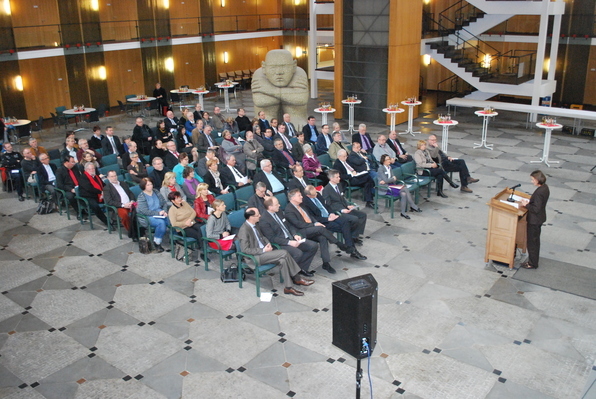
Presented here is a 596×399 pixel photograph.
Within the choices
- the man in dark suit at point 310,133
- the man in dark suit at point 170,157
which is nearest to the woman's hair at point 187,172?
the man in dark suit at point 170,157

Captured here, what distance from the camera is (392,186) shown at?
1066 cm

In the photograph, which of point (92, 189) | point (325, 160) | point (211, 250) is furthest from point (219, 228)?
point (325, 160)

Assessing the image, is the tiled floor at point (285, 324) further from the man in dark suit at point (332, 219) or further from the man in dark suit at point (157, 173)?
the man in dark suit at point (157, 173)

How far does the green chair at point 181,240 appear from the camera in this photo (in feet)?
28.7

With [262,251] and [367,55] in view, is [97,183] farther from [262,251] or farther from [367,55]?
[367,55]

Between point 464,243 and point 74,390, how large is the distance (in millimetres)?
6423

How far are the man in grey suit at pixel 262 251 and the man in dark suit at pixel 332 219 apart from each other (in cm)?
130

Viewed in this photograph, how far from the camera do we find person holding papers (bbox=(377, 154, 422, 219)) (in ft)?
34.9

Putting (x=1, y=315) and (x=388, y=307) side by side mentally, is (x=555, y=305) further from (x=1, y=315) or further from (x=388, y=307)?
(x=1, y=315)

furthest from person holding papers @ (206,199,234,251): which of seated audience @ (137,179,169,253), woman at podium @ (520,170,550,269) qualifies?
woman at podium @ (520,170,550,269)

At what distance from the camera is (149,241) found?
368 inches

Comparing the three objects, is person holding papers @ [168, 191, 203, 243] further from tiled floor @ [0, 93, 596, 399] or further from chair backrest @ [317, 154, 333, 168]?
chair backrest @ [317, 154, 333, 168]

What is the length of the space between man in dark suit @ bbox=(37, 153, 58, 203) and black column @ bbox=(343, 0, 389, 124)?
11426 mm

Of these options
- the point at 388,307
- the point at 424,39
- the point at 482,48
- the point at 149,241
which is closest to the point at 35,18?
the point at 424,39
